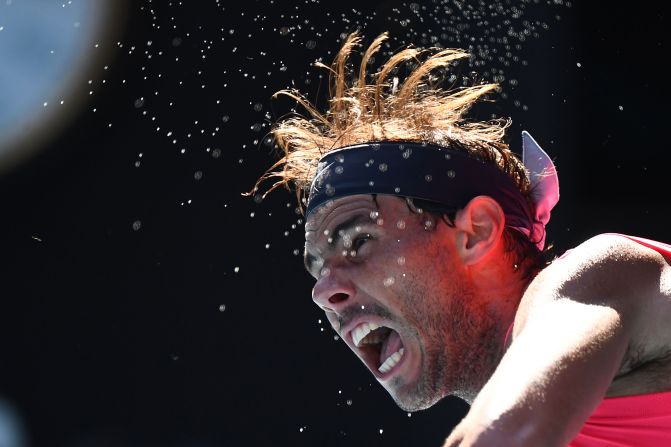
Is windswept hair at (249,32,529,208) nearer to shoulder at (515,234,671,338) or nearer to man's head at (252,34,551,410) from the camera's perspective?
man's head at (252,34,551,410)

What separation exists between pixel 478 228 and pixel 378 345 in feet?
1.40

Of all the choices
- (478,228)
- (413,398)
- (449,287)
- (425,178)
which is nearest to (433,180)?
(425,178)

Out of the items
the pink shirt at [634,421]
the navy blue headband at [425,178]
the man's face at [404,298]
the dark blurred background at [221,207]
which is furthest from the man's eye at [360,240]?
the dark blurred background at [221,207]

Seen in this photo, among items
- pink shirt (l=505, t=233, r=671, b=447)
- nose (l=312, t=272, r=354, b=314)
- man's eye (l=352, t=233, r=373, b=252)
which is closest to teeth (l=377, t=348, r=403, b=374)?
nose (l=312, t=272, r=354, b=314)

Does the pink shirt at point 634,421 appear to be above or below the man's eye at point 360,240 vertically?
below

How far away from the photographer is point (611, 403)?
2.12 meters

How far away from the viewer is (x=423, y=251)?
262 cm

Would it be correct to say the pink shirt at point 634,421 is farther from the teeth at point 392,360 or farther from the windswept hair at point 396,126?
the windswept hair at point 396,126

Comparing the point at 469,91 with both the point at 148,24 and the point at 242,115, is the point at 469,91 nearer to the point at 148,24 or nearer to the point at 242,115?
the point at 242,115

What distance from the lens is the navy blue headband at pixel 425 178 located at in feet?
8.96

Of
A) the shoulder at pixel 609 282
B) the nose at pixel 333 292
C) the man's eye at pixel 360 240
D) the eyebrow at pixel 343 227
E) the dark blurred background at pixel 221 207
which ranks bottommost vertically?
the dark blurred background at pixel 221 207

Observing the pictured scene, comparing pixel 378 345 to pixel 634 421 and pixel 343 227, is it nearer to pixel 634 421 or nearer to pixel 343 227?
pixel 343 227

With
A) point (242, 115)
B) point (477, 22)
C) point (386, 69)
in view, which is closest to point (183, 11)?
point (242, 115)

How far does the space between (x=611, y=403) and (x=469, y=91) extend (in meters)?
1.35
